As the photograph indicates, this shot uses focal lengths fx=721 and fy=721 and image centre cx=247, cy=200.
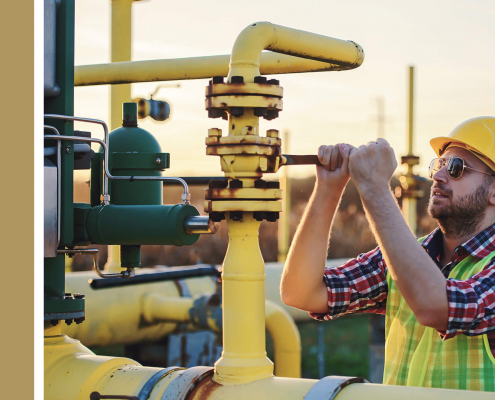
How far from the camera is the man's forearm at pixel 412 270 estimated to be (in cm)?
178

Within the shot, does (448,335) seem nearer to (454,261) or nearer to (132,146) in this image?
(454,261)

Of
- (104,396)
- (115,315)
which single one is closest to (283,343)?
(115,315)

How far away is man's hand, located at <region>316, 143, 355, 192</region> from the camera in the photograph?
77.0 inches

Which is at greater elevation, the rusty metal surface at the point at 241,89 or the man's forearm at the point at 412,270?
the rusty metal surface at the point at 241,89

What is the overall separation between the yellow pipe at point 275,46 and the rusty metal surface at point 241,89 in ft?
0.13

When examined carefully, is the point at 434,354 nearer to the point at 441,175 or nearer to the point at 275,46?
the point at 441,175

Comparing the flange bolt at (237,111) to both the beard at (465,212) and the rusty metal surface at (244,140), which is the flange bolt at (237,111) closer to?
the rusty metal surface at (244,140)

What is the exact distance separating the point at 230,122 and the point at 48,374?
0.98 m

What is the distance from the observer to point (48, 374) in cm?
215

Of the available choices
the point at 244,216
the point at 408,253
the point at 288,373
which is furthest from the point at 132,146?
the point at 288,373

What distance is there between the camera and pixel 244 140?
67.5 inches

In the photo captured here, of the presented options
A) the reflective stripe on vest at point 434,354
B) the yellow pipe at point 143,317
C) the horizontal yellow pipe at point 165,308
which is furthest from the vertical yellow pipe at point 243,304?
the horizontal yellow pipe at point 165,308

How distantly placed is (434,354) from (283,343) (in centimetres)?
281

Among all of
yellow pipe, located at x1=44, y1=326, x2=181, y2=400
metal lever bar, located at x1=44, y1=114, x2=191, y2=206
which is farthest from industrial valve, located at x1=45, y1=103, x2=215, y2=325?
yellow pipe, located at x1=44, y1=326, x2=181, y2=400
